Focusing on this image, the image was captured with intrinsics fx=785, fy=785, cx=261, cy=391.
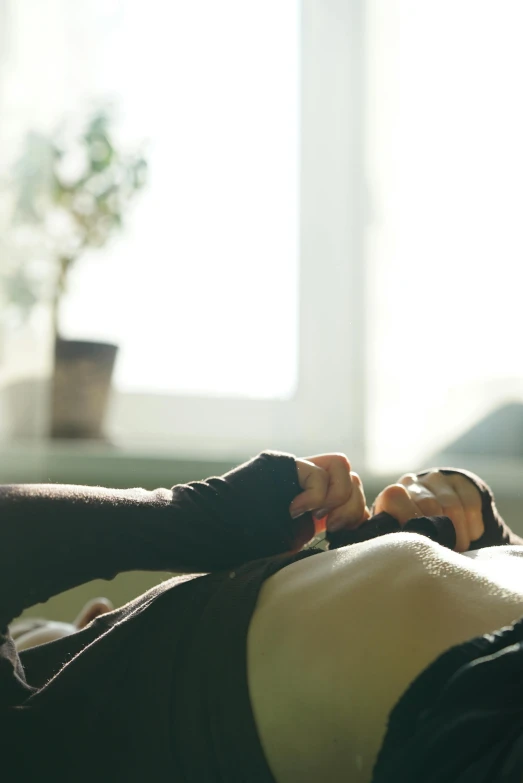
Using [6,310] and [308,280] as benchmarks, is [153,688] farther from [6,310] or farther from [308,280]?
[308,280]

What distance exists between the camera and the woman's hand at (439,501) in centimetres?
65

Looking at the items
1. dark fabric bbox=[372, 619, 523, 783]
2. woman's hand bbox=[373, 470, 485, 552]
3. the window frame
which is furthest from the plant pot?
dark fabric bbox=[372, 619, 523, 783]

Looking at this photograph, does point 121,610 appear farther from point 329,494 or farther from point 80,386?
point 80,386

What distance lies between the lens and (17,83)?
165cm

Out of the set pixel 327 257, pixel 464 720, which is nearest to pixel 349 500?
pixel 464 720

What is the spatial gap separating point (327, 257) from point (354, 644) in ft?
4.73

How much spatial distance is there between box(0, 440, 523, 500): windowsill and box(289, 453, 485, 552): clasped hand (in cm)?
89

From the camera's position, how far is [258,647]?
0.47 metres

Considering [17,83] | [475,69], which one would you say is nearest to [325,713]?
[17,83]

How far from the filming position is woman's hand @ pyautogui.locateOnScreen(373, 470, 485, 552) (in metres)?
0.65

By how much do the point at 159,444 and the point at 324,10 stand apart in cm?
107

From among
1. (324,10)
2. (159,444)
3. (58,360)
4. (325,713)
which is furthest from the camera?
(324,10)

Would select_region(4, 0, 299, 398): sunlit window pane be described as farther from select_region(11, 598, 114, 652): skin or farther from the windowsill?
select_region(11, 598, 114, 652): skin

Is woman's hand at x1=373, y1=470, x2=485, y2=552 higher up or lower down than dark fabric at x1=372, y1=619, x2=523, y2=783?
higher up
